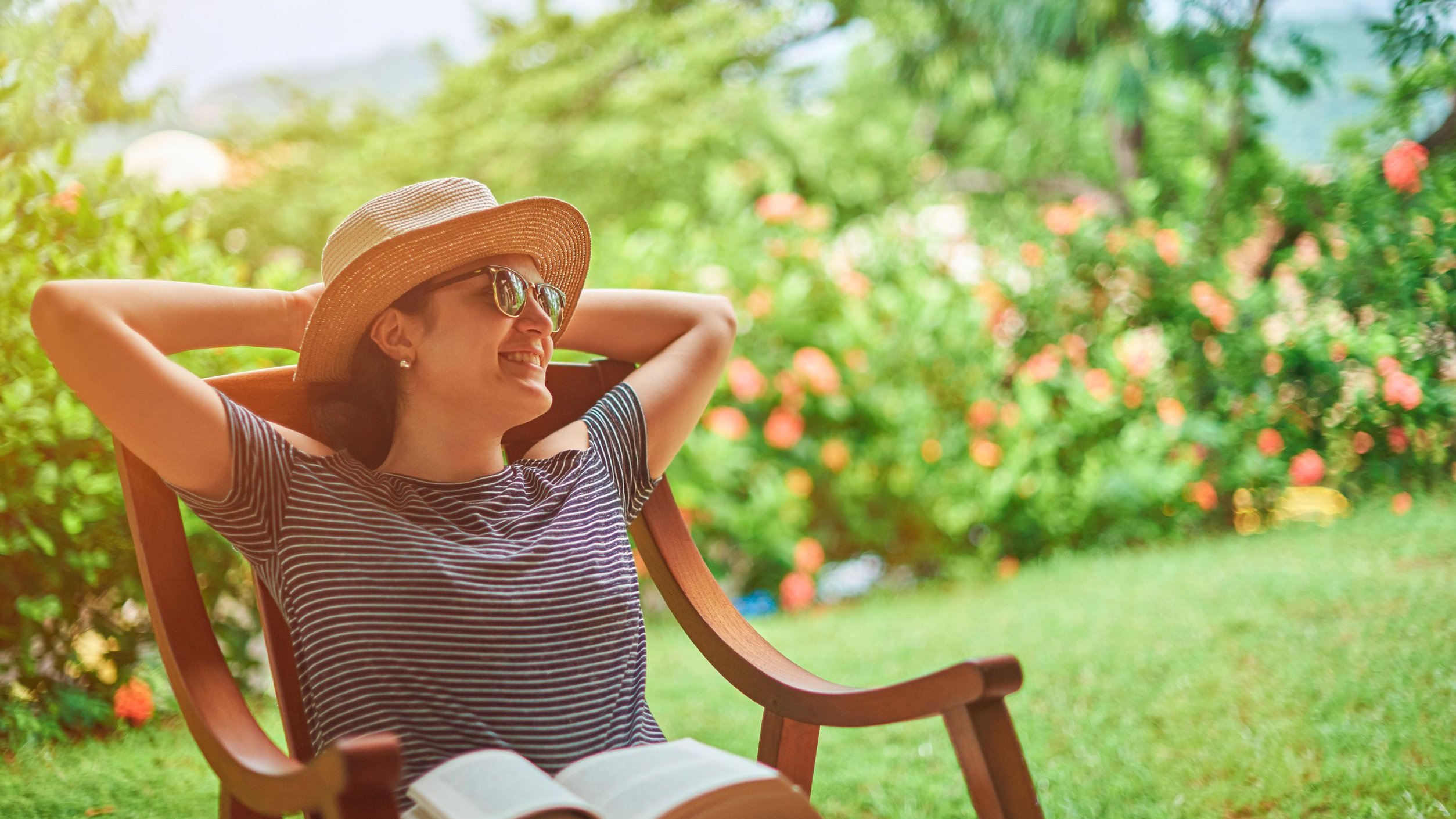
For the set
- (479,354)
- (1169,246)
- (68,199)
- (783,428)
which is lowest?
(783,428)

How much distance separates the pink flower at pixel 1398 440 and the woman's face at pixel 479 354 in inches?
89.2

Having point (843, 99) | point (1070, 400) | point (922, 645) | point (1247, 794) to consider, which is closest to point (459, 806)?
point (1247, 794)

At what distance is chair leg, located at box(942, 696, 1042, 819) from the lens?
4.23 ft

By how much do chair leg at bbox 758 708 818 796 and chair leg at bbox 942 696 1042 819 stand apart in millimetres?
314

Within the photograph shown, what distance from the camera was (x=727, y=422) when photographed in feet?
12.7

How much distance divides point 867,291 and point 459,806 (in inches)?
133

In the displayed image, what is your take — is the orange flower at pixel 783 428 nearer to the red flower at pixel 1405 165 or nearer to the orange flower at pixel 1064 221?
the orange flower at pixel 1064 221

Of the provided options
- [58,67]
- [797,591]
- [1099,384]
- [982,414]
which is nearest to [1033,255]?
[1099,384]

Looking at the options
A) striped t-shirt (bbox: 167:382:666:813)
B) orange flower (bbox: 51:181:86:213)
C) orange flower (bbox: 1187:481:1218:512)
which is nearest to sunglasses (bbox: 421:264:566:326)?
striped t-shirt (bbox: 167:382:666:813)

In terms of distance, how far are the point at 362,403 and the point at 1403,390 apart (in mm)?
2431

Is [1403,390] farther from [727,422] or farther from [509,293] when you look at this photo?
[509,293]

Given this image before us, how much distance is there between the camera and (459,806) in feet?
3.75

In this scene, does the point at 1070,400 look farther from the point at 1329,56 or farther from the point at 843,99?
the point at 843,99

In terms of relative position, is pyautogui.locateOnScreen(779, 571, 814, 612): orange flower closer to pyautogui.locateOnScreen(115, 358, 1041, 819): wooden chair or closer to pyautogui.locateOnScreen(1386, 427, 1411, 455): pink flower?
pyautogui.locateOnScreen(1386, 427, 1411, 455): pink flower
